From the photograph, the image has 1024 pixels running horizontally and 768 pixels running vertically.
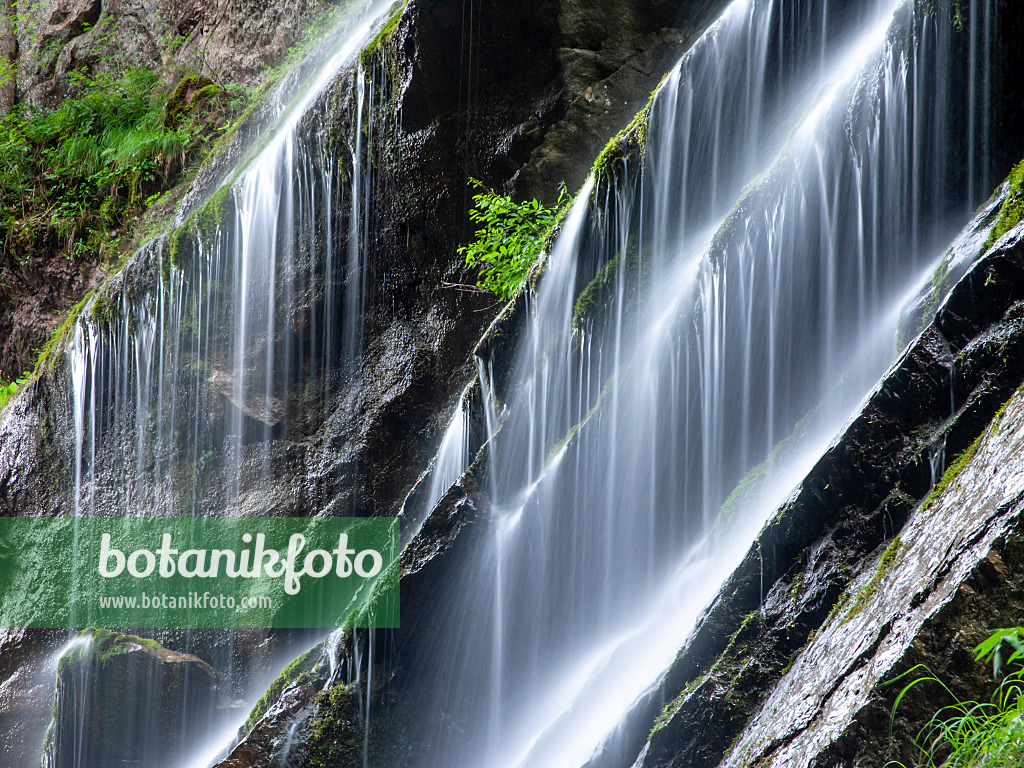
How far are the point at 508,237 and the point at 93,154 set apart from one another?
28.8ft

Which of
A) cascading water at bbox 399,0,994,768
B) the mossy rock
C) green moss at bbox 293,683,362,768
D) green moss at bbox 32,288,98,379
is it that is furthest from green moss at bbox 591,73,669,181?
the mossy rock

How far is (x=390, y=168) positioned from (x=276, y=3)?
20.5ft

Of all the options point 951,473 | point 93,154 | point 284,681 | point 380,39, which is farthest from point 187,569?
point 951,473

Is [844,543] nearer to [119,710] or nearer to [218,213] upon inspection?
[119,710]

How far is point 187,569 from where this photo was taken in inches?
359

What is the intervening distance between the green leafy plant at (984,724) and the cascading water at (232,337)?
701 cm

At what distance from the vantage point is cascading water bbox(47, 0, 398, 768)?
28.5ft

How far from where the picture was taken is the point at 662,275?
5.24m

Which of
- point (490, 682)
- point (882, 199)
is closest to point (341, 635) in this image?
point (490, 682)

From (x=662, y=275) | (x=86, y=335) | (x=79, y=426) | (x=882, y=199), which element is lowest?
(x=882, y=199)

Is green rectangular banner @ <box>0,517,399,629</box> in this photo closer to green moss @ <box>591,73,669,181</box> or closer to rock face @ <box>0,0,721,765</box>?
rock face @ <box>0,0,721,765</box>

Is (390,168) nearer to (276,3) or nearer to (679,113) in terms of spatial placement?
(679,113)

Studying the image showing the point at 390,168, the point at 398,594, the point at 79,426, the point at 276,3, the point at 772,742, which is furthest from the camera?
the point at 276,3

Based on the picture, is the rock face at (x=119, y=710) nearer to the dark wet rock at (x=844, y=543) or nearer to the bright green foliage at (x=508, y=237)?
the bright green foliage at (x=508, y=237)
